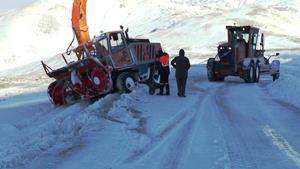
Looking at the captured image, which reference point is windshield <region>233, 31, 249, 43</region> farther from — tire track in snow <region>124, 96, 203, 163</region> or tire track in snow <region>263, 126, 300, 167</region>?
tire track in snow <region>263, 126, 300, 167</region>

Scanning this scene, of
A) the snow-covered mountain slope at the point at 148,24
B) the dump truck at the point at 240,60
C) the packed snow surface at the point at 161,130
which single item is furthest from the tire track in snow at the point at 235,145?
the snow-covered mountain slope at the point at 148,24

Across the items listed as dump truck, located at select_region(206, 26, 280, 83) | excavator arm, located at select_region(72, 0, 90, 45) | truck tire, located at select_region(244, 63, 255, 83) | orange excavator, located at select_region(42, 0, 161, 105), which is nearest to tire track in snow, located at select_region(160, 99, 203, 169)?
orange excavator, located at select_region(42, 0, 161, 105)

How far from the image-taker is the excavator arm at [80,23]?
22656 mm

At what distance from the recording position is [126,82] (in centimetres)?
2094

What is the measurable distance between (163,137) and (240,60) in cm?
1635

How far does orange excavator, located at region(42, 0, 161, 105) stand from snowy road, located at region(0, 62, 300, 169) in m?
1.43

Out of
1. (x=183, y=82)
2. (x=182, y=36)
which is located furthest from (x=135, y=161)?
(x=182, y=36)

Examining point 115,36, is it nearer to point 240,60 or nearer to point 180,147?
point 240,60

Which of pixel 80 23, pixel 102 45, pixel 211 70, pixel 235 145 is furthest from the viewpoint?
pixel 211 70

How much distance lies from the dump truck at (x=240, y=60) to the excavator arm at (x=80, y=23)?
24.4ft

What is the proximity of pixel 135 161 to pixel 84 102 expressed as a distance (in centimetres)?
1063

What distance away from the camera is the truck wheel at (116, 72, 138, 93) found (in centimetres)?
2070

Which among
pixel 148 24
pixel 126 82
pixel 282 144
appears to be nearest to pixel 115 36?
pixel 126 82

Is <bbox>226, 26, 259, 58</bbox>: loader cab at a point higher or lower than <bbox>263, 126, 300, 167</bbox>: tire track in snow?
higher
